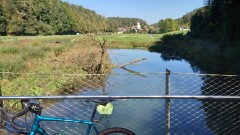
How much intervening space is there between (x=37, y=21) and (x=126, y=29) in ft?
157

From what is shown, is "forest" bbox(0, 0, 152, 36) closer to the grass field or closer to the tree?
the tree

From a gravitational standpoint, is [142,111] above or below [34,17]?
below

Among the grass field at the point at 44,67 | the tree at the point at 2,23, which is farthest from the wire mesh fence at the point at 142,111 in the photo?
the tree at the point at 2,23

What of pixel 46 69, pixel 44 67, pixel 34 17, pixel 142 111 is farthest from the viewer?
pixel 34 17

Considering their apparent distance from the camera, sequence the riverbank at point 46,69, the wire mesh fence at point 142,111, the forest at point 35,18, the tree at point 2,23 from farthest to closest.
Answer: the forest at point 35,18 < the tree at point 2,23 < the riverbank at point 46,69 < the wire mesh fence at point 142,111

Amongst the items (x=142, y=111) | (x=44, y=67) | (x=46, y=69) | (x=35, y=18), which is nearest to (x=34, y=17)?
(x=35, y=18)

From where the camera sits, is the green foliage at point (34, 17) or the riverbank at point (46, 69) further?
the green foliage at point (34, 17)

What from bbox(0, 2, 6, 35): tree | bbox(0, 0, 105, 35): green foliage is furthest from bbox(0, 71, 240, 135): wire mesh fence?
bbox(0, 2, 6, 35): tree

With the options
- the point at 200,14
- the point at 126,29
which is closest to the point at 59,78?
the point at 200,14

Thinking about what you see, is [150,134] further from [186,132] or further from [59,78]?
[59,78]

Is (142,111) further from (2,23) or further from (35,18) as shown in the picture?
(35,18)

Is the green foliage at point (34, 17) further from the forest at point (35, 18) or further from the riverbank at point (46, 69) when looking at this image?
the riverbank at point (46, 69)

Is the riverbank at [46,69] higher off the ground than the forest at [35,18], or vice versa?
the forest at [35,18]

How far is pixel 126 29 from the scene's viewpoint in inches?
4641
